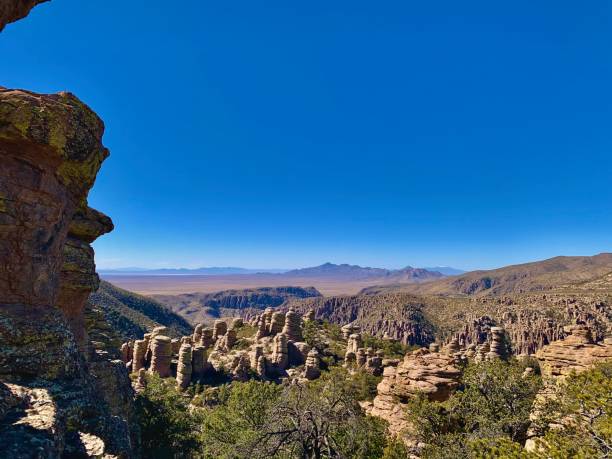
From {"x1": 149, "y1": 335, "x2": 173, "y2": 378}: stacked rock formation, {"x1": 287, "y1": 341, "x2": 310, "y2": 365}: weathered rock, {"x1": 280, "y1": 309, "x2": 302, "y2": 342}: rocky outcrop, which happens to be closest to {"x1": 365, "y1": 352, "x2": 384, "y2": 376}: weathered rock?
{"x1": 287, "y1": 341, "x2": 310, "y2": 365}: weathered rock

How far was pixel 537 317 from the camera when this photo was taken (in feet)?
329

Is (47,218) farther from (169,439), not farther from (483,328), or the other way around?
(483,328)

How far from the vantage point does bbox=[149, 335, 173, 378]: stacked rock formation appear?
175 ft

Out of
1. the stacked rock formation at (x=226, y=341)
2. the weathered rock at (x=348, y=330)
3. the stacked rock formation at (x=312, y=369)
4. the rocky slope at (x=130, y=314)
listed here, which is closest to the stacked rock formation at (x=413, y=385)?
the stacked rock formation at (x=312, y=369)

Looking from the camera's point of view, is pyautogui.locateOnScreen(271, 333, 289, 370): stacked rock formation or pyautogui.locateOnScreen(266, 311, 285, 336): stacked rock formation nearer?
pyautogui.locateOnScreen(271, 333, 289, 370): stacked rock formation

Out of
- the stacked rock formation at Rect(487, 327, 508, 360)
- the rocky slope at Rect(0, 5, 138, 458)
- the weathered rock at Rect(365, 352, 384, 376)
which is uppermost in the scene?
the rocky slope at Rect(0, 5, 138, 458)

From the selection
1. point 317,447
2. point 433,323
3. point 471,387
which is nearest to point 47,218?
point 317,447

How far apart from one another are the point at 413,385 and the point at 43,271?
2693cm

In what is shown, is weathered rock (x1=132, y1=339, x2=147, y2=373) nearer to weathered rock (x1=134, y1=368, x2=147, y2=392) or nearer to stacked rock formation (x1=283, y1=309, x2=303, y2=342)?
weathered rock (x1=134, y1=368, x2=147, y2=392)

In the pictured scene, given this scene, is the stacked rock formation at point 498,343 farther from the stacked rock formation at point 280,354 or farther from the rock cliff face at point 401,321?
the rock cliff face at point 401,321

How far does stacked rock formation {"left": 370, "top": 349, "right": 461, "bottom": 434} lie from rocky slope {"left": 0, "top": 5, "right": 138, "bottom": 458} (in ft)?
70.2

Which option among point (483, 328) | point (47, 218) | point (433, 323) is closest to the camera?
point (47, 218)

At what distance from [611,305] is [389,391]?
9651 centimetres

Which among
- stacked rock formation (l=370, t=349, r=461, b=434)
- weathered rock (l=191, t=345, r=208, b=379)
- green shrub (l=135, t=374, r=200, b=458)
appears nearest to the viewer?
green shrub (l=135, t=374, r=200, b=458)
